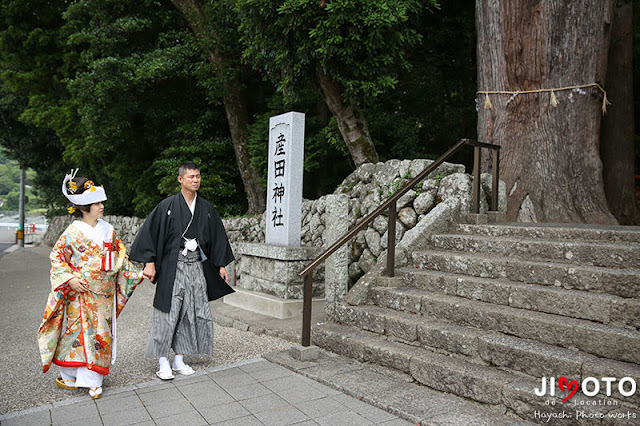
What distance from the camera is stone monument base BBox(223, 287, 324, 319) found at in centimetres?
600

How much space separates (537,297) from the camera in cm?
374

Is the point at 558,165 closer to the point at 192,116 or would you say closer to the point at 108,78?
the point at 192,116

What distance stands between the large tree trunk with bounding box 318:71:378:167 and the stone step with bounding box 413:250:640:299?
12.2 feet

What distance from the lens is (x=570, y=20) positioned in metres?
6.70

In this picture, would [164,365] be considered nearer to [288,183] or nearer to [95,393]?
[95,393]

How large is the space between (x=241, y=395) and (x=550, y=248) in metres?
2.98

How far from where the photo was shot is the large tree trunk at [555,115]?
21.6 ft

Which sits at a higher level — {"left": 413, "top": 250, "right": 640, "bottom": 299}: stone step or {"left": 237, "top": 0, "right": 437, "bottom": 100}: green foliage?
{"left": 237, "top": 0, "right": 437, "bottom": 100}: green foliage

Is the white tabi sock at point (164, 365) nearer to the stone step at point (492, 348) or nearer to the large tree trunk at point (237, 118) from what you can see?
the stone step at point (492, 348)

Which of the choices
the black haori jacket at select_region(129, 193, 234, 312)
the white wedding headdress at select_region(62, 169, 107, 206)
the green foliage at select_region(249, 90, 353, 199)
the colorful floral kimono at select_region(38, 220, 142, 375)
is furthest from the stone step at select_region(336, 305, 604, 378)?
the green foliage at select_region(249, 90, 353, 199)

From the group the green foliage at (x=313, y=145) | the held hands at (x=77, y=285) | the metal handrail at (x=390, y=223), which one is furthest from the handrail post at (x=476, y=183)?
the held hands at (x=77, y=285)

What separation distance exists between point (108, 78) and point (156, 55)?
4.28 feet

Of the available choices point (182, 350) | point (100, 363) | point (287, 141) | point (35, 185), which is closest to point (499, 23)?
point (287, 141)

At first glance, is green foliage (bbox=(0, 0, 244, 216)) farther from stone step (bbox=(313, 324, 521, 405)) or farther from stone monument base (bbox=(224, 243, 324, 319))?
stone step (bbox=(313, 324, 521, 405))
